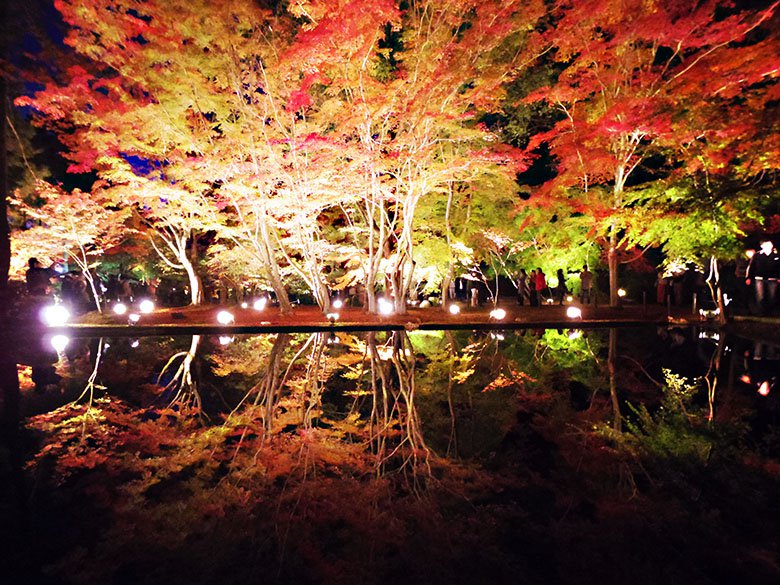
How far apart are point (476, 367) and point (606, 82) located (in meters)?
11.4

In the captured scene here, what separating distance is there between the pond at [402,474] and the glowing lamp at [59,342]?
2670 mm

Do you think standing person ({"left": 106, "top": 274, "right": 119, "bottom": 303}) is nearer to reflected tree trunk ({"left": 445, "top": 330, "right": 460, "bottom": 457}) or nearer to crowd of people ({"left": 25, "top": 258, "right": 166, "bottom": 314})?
crowd of people ({"left": 25, "top": 258, "right": 166, "bottom": 314})

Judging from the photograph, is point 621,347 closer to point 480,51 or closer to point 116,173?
point 480,51

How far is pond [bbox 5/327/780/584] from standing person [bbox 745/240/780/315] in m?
6.36

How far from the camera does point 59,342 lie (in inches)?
454

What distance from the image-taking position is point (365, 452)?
434 centimetres

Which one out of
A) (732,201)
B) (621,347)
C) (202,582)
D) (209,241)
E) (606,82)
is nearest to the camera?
(202,582)

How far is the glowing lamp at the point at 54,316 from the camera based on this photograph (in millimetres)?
13188

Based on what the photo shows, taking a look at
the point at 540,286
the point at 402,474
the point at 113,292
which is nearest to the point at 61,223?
the point at 113,292

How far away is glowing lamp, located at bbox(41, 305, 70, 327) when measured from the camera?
13.2 meters

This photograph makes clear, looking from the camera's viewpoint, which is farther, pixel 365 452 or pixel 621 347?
pixel 621 347

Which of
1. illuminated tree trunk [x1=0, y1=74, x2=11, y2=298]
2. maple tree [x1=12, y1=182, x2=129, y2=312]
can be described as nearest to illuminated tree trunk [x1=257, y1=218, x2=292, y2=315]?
maple tree [x1=12, y1=182, x2=129, y2=312]

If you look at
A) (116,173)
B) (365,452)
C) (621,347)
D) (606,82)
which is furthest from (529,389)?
(116,173)

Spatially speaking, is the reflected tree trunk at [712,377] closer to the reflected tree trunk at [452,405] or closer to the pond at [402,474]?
the pond at [402,474]
